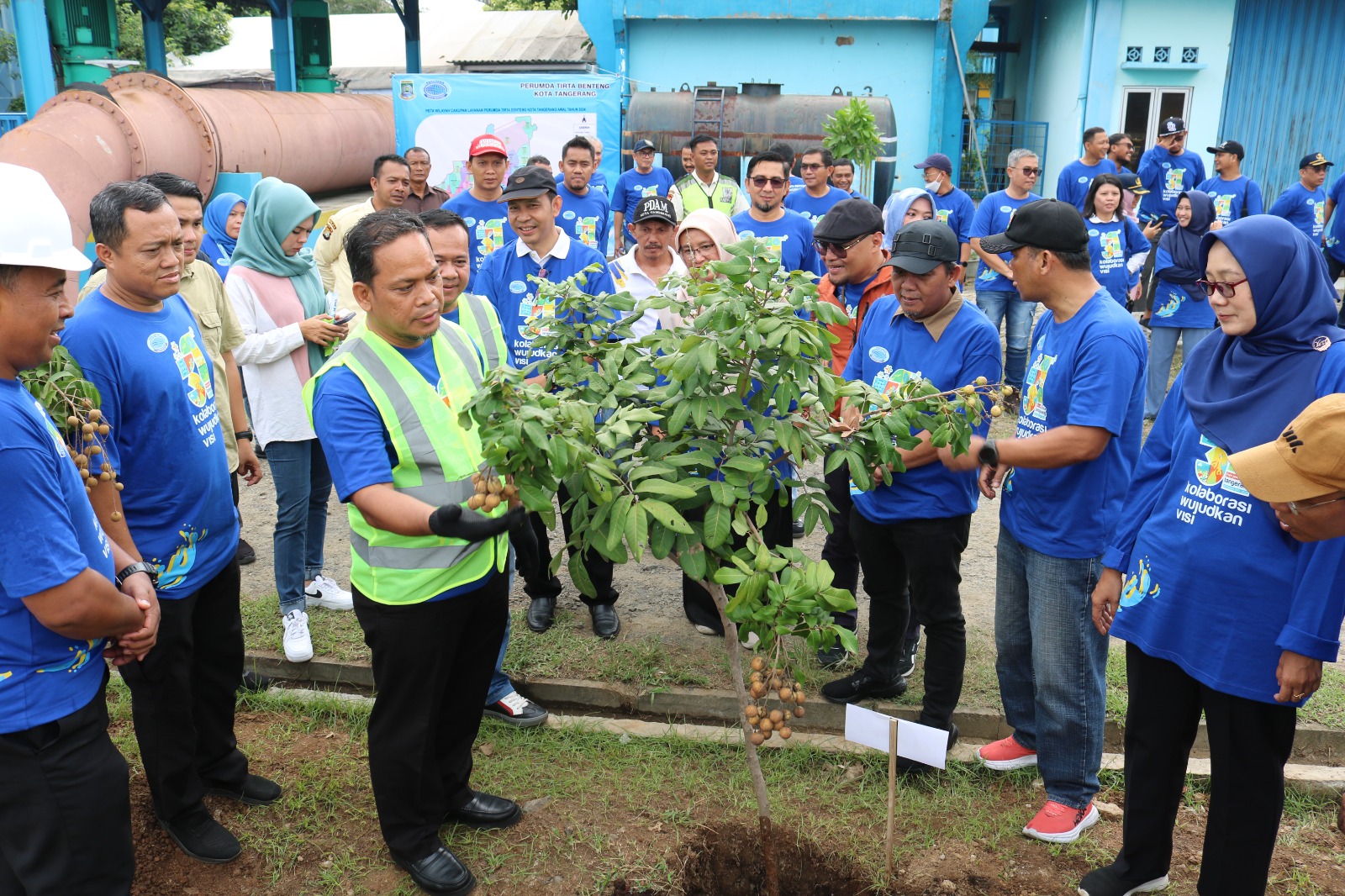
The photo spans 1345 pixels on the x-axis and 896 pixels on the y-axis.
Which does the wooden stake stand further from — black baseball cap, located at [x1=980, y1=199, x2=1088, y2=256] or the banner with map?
the banner with map

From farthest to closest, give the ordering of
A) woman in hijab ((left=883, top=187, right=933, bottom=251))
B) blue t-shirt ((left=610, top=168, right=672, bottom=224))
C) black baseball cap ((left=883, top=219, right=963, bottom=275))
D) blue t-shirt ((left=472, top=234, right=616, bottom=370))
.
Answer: blue t-shirt ((left=610, top=168, right=672, bottom=224))
woman in hijab ((left=883, top=187, right=933, bottom=251))
blue t-shirt ((left=472, top=234, right=616, bottom=370))
black baseball cap ((left=883, top=219, right=963, bottom=275))

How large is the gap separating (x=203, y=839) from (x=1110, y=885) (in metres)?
2.95

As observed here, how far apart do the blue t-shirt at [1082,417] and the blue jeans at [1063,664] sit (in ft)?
0.30

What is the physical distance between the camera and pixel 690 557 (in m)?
2.51

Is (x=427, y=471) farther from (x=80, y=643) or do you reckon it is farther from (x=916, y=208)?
(x=916, y=208)

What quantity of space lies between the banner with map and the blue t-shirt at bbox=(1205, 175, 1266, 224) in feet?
21.2

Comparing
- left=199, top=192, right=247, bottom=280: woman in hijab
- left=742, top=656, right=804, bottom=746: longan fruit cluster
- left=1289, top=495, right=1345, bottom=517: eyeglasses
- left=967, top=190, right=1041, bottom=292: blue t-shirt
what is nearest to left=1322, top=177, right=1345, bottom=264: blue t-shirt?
left=967, top=190, right=1041, bottom=292: blue t-shirt

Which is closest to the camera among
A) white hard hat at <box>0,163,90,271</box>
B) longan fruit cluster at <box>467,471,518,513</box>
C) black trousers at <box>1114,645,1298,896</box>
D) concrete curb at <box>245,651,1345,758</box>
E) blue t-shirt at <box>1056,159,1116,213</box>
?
white hard hat at <box>0,163,90,271</box>

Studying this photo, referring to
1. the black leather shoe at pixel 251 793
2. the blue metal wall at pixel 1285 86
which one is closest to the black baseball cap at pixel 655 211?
the black leather shoe at pixel 251 793

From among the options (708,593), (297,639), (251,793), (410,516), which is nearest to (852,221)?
(708,593)

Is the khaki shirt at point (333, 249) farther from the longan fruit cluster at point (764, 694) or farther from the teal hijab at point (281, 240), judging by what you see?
the longan fruit cluster at point (764, 694)

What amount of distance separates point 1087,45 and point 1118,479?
43.6 ft

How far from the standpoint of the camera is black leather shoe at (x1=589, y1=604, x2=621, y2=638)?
4.79m

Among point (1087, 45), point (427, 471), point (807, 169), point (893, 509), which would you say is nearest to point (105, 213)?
point (427, 471)
